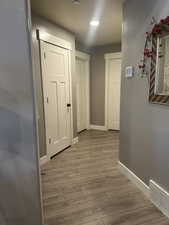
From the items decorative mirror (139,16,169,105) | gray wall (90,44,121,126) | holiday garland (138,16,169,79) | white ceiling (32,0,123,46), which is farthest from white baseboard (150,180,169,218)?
gray wall (90,44,121,126)

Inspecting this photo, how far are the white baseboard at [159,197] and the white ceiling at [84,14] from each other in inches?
93.3

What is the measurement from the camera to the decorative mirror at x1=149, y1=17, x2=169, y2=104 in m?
1.48

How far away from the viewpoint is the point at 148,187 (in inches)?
72.6

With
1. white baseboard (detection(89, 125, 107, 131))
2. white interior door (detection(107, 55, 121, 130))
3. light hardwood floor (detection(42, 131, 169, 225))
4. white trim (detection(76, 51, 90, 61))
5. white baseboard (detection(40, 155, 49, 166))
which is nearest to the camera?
light hardwood floor (detection(42, 131, 169, 225))

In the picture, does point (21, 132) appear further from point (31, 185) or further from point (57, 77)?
point (57, 77)

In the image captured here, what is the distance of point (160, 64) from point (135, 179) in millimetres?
1523

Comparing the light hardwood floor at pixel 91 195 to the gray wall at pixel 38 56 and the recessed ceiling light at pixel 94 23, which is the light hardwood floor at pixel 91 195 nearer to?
the gray wall at pixel 38 56

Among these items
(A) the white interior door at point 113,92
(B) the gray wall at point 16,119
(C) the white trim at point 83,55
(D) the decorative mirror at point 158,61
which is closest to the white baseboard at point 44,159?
(B) the gray wall at point 16,119

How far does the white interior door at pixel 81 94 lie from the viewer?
14.2 ft

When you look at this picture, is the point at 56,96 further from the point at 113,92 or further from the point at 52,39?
the point at 113,92

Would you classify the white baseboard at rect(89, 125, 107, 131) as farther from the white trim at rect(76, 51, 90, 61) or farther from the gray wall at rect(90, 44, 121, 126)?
the white trim at rect(76, 51, 90, 61)

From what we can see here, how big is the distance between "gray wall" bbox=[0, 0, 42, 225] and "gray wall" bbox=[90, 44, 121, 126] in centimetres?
371

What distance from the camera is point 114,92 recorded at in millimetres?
4453

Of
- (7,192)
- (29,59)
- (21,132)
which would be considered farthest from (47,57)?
(7,192)
